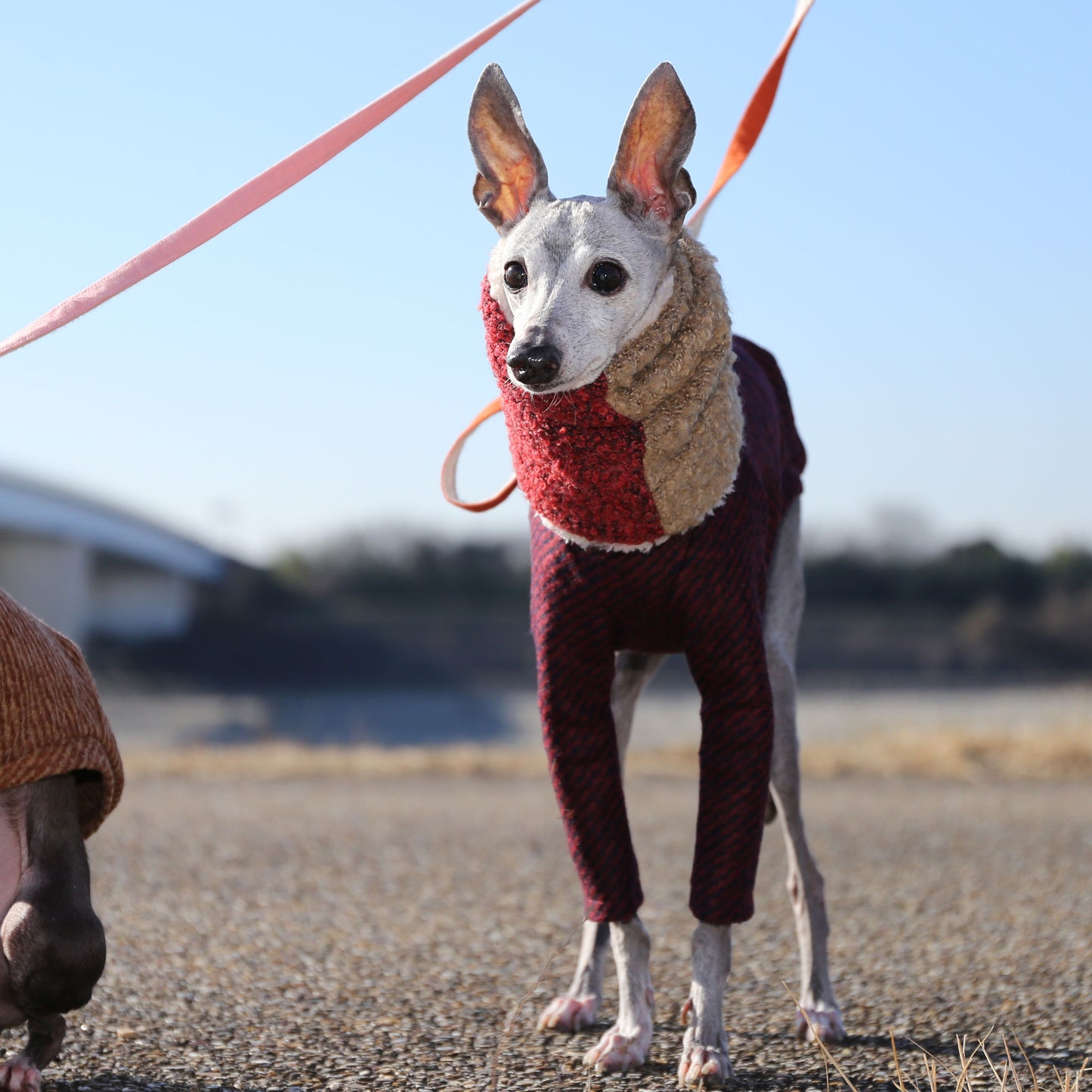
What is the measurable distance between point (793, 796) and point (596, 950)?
703mm

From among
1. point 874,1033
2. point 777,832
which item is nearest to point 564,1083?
point 874,1033

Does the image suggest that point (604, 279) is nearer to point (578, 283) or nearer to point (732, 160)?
point (578, 283)

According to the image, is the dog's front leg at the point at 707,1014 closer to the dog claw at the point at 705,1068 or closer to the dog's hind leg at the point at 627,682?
the dog claw at the point at 705,1068

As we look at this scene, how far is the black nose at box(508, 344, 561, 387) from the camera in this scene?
270 centimetres

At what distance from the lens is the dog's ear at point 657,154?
9.69 ft

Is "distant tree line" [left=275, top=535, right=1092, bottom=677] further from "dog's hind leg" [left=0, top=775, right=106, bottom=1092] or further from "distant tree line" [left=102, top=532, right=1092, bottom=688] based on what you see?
"dog's hind leg" [left=0, top=775, right=106, bottom=1092]

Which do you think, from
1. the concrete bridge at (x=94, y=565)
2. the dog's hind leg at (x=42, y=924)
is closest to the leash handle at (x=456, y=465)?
the dog's hind leg at (x=42, y=924)

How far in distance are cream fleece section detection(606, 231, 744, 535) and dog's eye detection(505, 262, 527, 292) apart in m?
0.26

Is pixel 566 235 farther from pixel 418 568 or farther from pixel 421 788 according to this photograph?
pixel 418 568

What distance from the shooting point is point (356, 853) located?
23.9 ft

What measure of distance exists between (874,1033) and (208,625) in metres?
28.4

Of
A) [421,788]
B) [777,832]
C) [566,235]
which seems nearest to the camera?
[566,235]

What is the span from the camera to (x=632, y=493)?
3012 mm

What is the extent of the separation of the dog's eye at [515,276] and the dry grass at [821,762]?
976 centimetres
